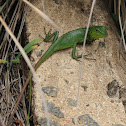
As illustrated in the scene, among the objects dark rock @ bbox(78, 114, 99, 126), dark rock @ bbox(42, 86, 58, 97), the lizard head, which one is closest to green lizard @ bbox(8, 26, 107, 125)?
the lizard head

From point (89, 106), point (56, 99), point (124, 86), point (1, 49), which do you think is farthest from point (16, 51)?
point (124, 86)

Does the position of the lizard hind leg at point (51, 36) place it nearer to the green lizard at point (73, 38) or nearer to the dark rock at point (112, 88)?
the green lizard at point (73, 38)

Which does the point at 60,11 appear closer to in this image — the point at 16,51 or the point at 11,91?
the point at 16,51

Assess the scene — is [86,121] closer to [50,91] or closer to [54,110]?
[54,110]

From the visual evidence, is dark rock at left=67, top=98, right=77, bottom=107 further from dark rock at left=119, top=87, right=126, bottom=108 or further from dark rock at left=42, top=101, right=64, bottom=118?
dark rock at left=119, top=87, right=126, bottom=108

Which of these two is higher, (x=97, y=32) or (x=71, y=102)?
(x=97, y=32)

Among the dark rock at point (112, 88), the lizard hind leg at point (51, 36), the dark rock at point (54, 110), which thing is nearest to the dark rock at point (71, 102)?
the dark rock at point (54, 110)

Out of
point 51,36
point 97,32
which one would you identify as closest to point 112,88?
point 97,32
